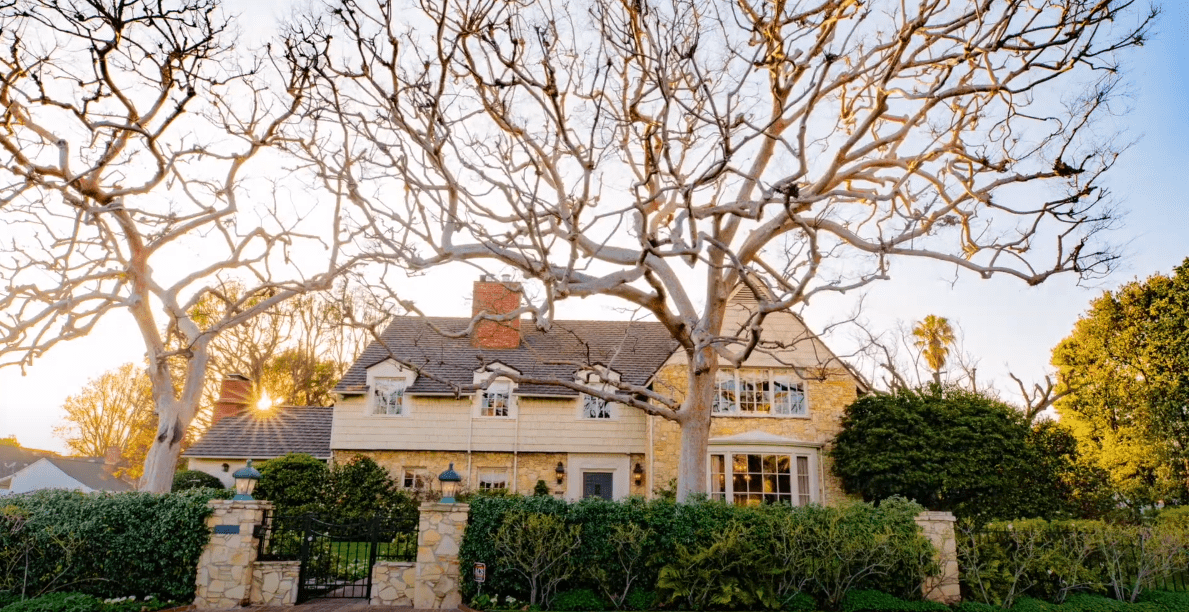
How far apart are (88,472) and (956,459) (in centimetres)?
4166

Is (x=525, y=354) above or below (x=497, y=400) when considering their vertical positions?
above

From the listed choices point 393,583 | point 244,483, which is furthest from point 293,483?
point 393,583

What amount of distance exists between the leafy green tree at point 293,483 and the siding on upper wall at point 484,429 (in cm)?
210

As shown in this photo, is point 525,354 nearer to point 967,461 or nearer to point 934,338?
point 967,461

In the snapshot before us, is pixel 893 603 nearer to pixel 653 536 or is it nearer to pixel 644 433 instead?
pixel 653 536

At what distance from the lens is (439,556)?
10.3m

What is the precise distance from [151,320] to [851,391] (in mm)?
16859

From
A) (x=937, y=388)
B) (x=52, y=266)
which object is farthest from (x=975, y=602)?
(x=52, y=266)

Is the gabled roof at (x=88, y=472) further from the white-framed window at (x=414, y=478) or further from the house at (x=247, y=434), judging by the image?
the white-framed window at (x=414, y=478)

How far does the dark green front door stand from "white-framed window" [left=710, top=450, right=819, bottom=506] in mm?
3301

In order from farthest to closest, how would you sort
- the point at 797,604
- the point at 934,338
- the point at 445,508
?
1. the point at 934,338
2. the point at 445,508
3. the point at 797,604

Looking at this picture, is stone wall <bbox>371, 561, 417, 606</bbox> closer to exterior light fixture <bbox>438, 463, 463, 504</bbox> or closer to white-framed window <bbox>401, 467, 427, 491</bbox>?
exterior light fixture <bbox>438, 463, 463, 504</bbox>

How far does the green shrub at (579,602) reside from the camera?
9703 mm

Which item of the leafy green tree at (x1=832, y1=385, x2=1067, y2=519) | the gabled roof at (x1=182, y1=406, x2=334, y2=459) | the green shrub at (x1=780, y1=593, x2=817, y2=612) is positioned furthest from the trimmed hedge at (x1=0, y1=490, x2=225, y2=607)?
the leafy green tree at (x1=832, y1=385, x2=1067, y2=519)
